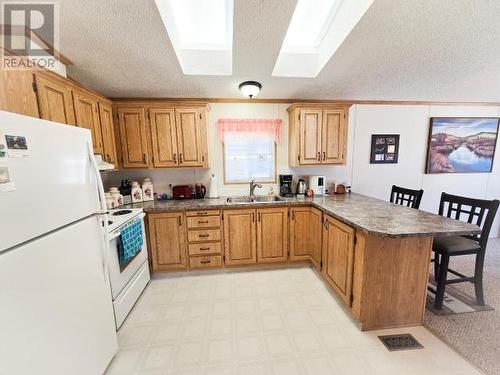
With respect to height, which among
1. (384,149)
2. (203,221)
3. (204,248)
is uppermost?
(384,149)

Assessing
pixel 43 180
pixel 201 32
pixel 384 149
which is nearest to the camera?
pixel 43 180

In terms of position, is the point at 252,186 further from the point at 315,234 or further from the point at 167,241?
the point at 167,241

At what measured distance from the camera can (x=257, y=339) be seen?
1711 millimetres

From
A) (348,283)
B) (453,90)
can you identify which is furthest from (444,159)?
(348,283)

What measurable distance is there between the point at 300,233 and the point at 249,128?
66.2 inches

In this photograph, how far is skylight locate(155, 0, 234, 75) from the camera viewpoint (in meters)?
1.75

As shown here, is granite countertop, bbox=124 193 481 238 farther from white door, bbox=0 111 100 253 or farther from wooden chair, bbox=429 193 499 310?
white door, bbox=0 111 100 253

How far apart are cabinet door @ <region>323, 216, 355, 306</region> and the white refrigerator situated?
194cm

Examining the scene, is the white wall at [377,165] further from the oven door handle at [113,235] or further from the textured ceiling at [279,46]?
the oven door handle at [113,235]

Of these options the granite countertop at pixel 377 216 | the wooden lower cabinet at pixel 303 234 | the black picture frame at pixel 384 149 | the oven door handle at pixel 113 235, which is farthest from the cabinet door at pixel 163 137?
the black picture frame at pixel 384 149

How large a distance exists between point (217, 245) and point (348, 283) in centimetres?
156

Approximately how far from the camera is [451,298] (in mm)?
2127

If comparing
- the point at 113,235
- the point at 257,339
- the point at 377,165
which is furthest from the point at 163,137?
the point at 377,165

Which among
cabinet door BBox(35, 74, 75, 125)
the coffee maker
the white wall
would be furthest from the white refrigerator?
the coffee maker
